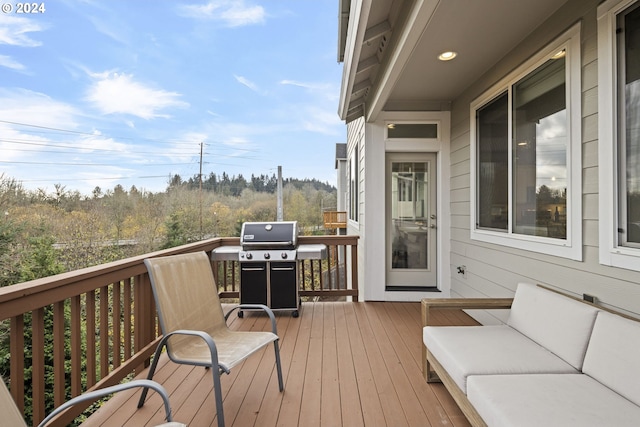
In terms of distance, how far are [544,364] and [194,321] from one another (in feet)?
6.92

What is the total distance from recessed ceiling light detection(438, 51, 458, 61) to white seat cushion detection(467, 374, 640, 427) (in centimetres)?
257

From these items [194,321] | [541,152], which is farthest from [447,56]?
[194,321]

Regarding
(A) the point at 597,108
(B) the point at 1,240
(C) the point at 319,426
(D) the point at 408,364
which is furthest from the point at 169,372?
(B) the point at 1,240

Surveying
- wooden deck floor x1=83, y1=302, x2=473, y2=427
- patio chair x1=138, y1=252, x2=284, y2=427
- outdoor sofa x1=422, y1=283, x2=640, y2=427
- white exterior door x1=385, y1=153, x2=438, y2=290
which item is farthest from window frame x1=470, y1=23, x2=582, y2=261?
patio chair x1=138, y1=252, x2=284, y2=427

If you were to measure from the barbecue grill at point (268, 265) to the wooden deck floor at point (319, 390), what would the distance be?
0.54 meters

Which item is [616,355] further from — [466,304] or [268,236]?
[268,236]

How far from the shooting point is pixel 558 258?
7.49 feet

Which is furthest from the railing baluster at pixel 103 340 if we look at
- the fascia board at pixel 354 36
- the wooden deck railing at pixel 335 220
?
the wooden deck railing at pixel 335 220

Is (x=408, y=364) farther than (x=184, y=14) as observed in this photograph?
No

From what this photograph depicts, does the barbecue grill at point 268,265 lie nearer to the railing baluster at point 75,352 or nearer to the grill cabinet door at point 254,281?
the grill cabinet door at point 254,281

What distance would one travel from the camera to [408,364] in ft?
8.36

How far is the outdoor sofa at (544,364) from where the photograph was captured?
1257mm

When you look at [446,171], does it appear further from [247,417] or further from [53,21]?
[53,21]

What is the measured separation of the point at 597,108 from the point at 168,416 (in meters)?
2.75
